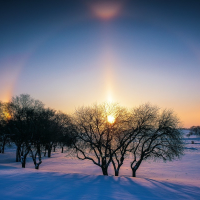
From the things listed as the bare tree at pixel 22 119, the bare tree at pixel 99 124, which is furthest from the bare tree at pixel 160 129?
the bare tree at pixel 22 119

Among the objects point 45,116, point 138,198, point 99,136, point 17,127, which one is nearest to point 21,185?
point 138,198

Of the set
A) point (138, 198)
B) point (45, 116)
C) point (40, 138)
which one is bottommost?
point (138, 198)

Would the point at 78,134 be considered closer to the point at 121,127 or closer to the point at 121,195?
the point at 121,127

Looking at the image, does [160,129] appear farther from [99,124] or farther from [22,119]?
[22,119]

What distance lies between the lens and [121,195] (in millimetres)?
9492

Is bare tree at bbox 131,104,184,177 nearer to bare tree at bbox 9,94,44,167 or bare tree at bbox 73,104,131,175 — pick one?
bare tree at bbox 73,104,131,175

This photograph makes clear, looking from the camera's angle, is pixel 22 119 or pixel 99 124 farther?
pixel 22 119

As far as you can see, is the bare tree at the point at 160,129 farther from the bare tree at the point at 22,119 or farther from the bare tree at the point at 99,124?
the bare tree at the point at 22,119

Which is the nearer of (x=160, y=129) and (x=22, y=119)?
(x=160, y=129)

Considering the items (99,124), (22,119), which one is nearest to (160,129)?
(99,124)

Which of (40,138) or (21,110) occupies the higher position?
(21,110)

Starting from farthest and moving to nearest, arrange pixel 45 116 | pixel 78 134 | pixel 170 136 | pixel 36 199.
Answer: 1. pixel 45 116
2. pixel 78 134
3. pixel 170 136
4. pixel 36 199

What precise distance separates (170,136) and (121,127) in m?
5.74

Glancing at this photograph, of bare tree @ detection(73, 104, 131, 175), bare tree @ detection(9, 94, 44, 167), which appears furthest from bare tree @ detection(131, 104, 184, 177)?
bare tree @ detection(9, 94, 44, 167)
